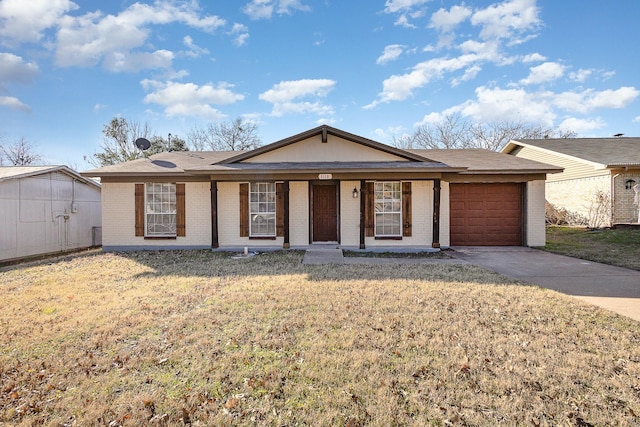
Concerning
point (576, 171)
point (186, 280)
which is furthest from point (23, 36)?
point (576, 171)

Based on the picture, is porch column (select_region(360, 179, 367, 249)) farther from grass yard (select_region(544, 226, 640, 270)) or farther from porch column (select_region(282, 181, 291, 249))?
grass yard (select_region(544, 226, 640, 270))

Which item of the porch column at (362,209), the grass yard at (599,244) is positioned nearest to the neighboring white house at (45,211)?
the porch column at (362,209)

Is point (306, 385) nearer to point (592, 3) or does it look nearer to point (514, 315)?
point (514, 315)

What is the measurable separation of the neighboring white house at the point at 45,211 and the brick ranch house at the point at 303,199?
2549mm

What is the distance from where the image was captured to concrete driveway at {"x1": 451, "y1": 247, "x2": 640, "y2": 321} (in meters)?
5.30

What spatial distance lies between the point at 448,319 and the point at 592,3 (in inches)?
503

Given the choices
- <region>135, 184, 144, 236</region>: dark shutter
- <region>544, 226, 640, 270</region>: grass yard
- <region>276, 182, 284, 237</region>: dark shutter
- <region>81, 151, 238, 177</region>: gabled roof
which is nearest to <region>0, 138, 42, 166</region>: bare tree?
<region>81, 151, 238, 177</region>: gabled roof

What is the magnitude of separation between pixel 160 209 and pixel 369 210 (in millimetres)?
7343

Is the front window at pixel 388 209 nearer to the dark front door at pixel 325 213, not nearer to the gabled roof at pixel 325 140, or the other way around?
the gabled roof at pixel 325 140

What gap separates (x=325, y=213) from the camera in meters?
11.3

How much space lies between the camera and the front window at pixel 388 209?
35.5 feet

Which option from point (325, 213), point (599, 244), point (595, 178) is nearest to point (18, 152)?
point (325, 213)

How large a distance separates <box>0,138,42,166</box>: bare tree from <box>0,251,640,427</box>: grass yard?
3342 cm

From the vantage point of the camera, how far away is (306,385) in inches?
113
